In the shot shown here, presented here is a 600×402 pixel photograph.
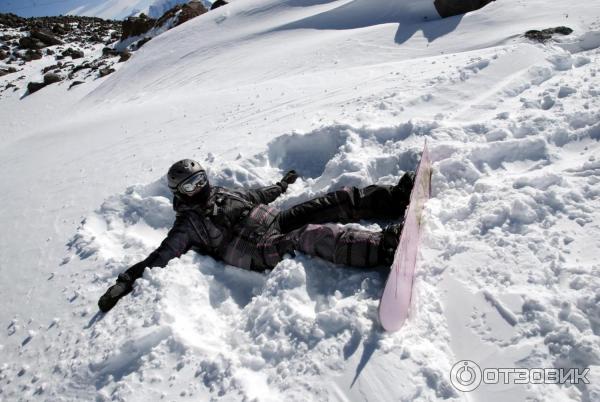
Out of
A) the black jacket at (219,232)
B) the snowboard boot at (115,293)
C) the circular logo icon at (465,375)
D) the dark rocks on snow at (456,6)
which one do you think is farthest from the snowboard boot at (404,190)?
the dark rocks on snow at (456,6)

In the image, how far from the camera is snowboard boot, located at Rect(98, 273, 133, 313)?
10.7ft

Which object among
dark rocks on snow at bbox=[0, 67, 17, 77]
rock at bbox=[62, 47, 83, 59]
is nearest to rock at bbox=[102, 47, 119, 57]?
rock at bbox=[62, 47, 83, 59]

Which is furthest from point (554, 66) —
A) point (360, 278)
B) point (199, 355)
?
point (199, 355)

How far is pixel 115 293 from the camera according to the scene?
3301mm

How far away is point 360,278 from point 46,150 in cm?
809

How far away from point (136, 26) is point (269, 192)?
2896 centimetres

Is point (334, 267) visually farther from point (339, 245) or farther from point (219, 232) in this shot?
point (219, 232)

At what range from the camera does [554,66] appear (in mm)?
5184

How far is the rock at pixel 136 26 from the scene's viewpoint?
90.2ft

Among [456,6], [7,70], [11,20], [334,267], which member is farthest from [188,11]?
[11,20]

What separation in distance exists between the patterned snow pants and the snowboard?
26 centimetres

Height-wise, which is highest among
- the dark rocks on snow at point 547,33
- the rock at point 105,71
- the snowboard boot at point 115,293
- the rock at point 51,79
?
the dark rocks on snow at point 547,33

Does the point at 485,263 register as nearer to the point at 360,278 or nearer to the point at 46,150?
the point at 360,278

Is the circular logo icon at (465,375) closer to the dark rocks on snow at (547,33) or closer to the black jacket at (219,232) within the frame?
the black jacket at (219,232)
